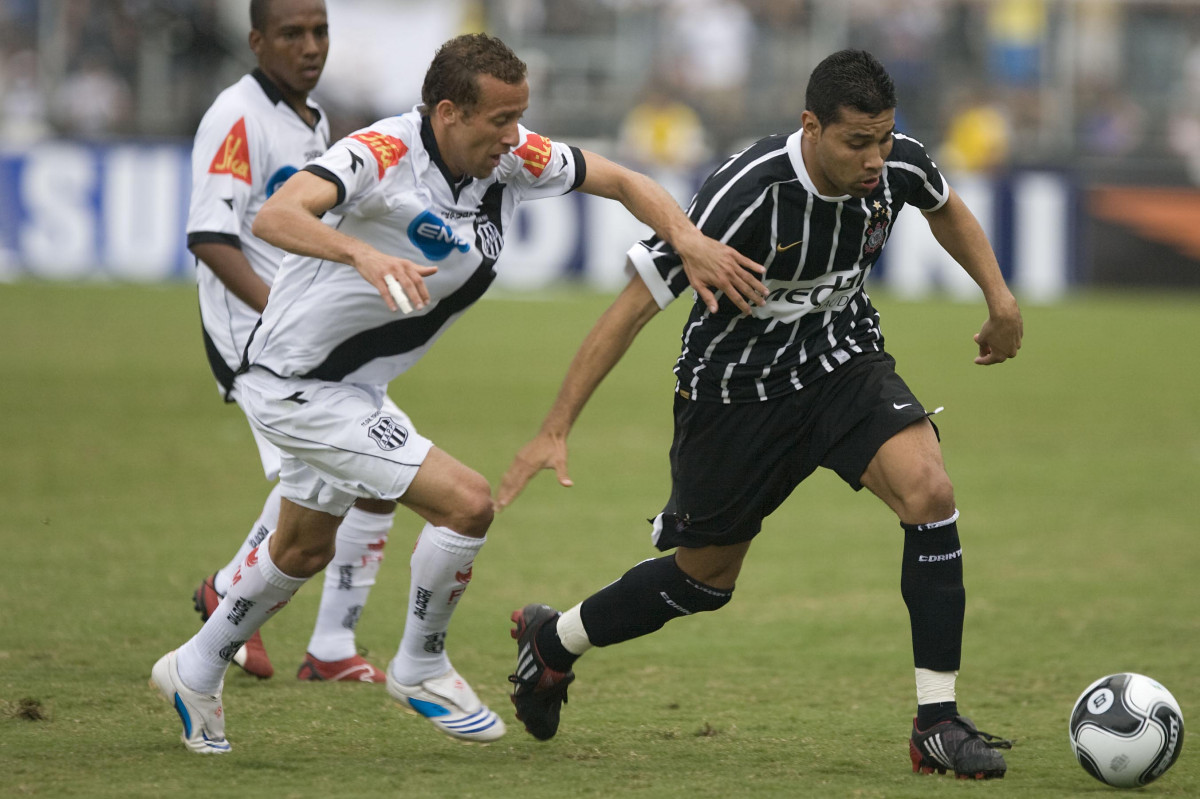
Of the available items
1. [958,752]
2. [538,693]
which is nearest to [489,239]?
[538,693]

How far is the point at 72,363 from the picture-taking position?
46.6 ft

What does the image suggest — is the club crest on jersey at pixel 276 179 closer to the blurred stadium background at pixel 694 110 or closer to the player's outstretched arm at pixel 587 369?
the player's outstretched arm at pixel 587 369

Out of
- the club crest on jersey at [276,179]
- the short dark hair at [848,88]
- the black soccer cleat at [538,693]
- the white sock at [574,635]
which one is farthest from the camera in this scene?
the club crest on jersey at [276,179]

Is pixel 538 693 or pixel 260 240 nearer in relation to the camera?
pixel 538 693

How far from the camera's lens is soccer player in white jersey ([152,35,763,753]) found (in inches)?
179

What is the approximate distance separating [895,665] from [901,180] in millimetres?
2117

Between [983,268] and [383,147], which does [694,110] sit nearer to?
[983,268]

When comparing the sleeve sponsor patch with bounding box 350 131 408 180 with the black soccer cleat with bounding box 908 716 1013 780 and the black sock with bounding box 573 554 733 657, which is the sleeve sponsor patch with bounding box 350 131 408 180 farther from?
the black soccer cleat with bounding box 908 716 1013 780

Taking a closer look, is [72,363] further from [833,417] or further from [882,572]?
[833,417]

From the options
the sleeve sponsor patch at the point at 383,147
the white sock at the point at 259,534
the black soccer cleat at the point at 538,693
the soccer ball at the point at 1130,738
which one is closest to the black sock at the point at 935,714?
the soccer ball at the point at 1130,738

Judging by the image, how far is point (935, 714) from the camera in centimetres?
448

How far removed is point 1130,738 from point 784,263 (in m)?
1.69

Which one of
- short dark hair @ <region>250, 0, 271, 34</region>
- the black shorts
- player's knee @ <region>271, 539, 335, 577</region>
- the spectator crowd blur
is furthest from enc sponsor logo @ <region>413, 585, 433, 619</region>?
the spectator crowd blur

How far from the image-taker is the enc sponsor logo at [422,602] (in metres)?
4.80
